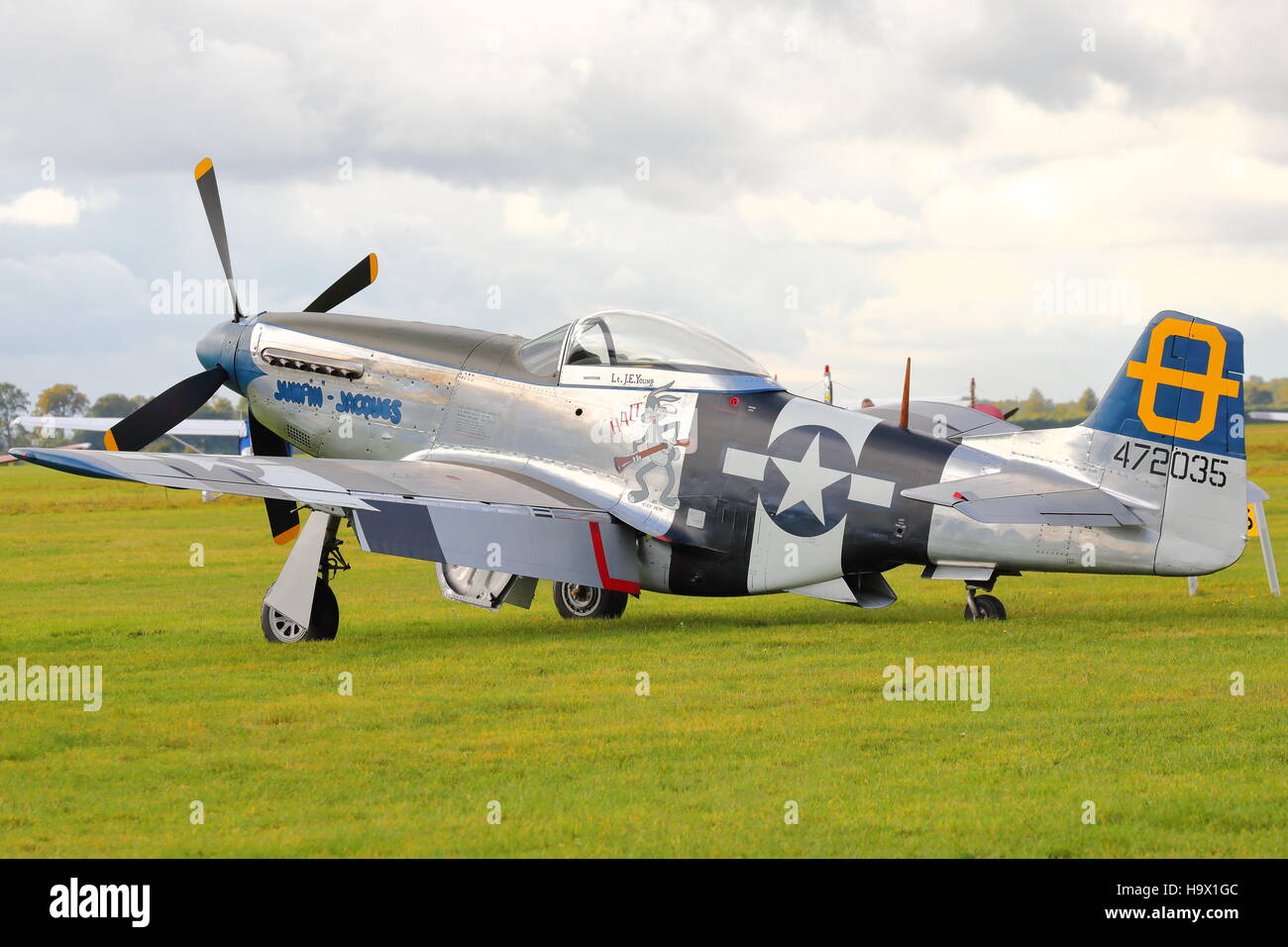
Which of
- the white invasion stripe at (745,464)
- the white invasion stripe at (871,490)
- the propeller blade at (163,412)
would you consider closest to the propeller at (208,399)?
the propeller blade at (163,412)

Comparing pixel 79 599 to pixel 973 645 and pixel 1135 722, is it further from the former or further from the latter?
pixel 1135 722

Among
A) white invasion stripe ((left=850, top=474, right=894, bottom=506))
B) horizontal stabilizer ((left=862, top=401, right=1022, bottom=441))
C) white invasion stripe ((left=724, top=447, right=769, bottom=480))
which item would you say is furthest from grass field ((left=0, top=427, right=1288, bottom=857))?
horizontal stabilizer ((left=862, top=401, right=1022, bottom=441))

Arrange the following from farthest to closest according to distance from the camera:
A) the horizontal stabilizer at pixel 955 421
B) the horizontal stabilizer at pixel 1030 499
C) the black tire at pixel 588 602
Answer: the horizontal stabilizer at pixel 955 421 < the black tire at pixel 588 602 < the horizontal stabilizer at pixel 1030 499

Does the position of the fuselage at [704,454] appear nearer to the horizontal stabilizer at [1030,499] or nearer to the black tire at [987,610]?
the horizontal stabilizer at [1030,499]

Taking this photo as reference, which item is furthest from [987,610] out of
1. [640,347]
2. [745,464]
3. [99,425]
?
[99,425]

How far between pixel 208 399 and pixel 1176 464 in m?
9.98

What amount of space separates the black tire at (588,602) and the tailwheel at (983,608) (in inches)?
140

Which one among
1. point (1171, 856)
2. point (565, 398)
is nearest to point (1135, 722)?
point (1171, 856)

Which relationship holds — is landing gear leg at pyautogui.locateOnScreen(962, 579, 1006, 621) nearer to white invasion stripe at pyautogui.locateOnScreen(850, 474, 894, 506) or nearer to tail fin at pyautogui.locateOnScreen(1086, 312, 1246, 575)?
white invasion stripe at pyautogui.locateOnScreen(850, 474, 894, 506)

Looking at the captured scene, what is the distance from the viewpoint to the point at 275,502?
49.2 ft

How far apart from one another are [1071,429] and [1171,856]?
274 inches

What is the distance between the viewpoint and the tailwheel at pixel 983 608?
13.0 meters

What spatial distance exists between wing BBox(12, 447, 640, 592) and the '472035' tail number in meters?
4.52

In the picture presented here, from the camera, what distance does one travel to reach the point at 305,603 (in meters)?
12.4
